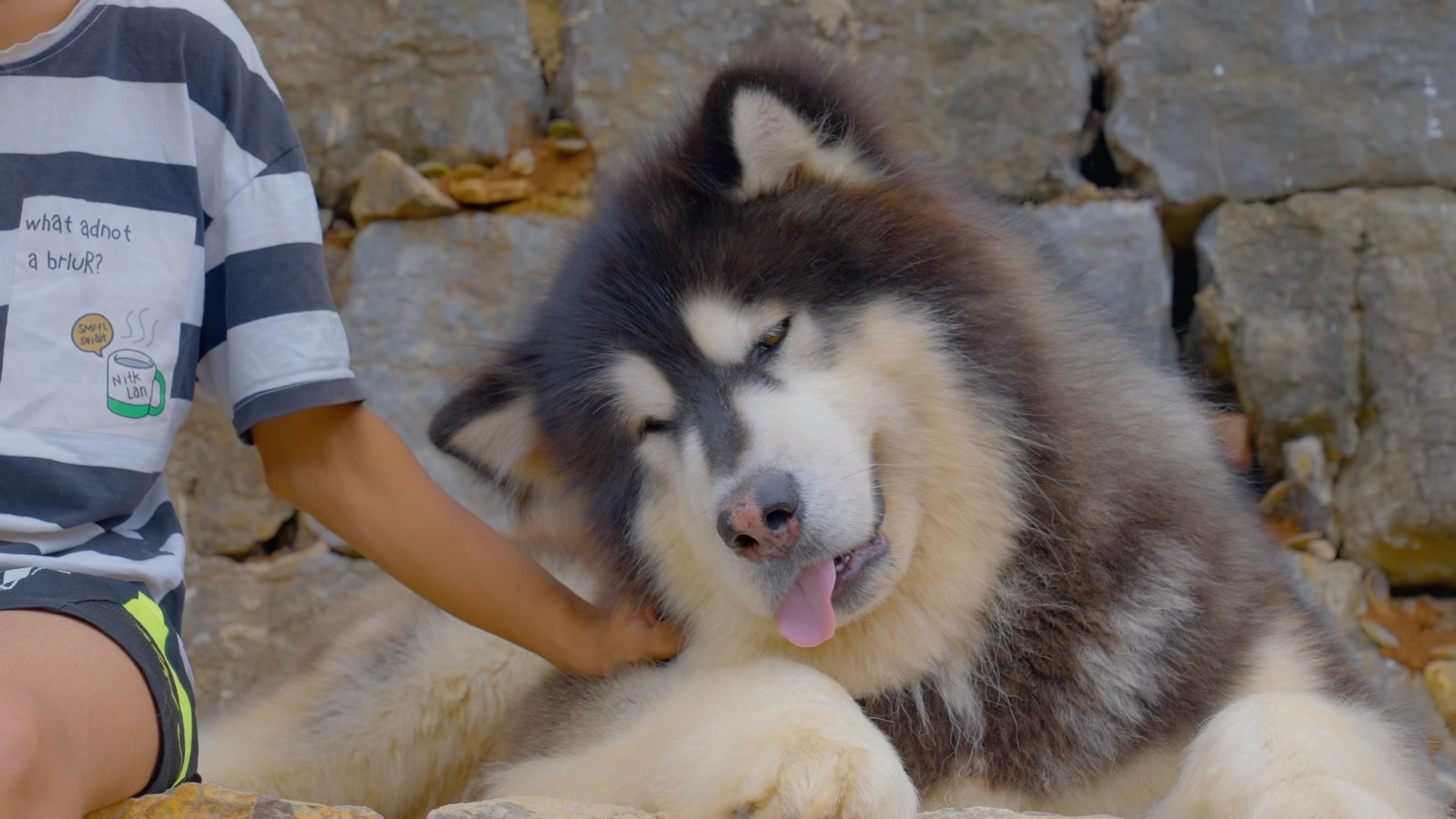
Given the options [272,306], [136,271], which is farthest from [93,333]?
[272,306]

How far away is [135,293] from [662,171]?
1.04 m

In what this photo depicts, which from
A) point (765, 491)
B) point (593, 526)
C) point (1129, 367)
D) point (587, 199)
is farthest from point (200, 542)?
point (1129, 367)

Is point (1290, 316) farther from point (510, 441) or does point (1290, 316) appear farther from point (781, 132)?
point (510, 441)

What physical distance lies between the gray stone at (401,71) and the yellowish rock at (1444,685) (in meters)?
3.42

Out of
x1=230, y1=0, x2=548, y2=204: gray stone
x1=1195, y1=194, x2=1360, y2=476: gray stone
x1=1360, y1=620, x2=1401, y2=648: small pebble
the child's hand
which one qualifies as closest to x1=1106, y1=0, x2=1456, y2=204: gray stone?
x1=1195, y1=194, x2=1360, y2=476: gray stone

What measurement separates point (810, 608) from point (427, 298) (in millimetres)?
2450

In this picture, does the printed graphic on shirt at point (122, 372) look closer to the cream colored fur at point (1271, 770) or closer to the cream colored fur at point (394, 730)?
the cream colored fur at point (394, 730)

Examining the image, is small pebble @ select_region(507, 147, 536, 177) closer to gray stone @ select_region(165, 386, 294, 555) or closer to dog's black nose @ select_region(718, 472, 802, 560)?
gray stone @ select_region(165, 386, 294, 555)

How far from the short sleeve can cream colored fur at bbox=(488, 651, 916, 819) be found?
2.80 ft

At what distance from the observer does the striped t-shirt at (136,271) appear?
2180 millimetres

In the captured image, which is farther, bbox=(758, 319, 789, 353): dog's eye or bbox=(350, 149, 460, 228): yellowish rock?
bbox=(350, 149, 460, 228): yellowish rock

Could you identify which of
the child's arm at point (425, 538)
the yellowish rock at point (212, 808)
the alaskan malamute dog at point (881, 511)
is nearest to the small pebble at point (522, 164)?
the alaskan malamute dog at point (881, 511)

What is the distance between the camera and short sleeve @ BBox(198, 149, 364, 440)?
2.39 meters

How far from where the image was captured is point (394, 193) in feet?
13.9
